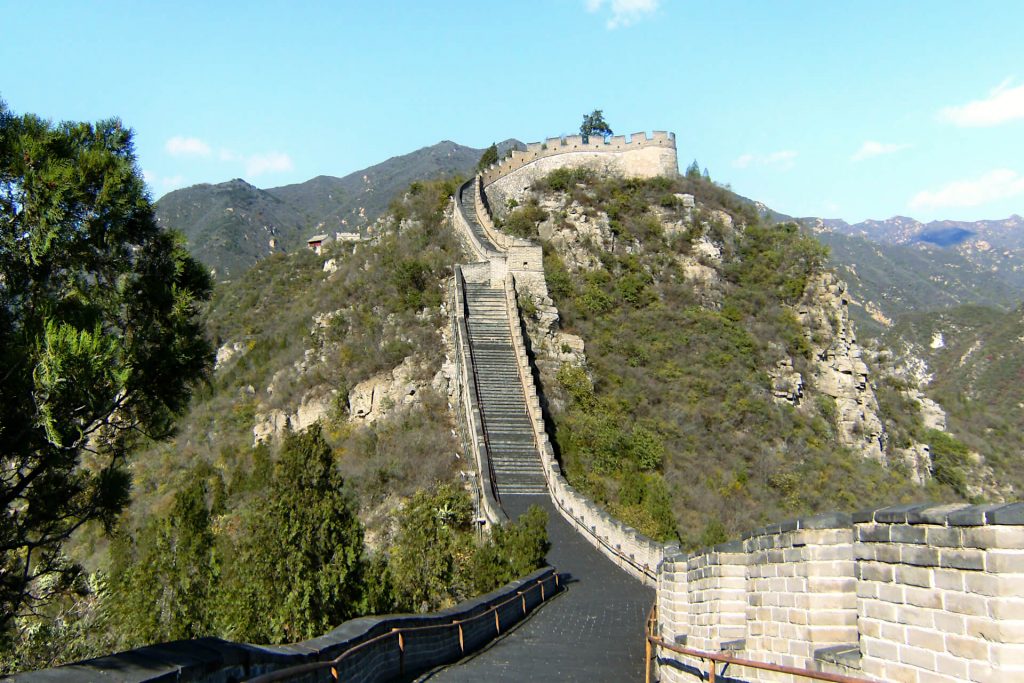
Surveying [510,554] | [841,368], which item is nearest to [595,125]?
[841,368]

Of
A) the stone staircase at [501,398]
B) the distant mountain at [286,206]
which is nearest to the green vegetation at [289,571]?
the stone staircase at [501,398]

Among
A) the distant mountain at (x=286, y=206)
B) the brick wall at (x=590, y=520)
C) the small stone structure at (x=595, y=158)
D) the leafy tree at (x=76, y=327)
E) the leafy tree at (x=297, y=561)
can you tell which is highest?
the distant mountain at (x=286, y=206)

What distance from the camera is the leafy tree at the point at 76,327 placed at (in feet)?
21.0

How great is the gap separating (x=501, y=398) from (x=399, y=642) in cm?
1885

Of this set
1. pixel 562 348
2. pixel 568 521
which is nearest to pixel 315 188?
pixel 562 348

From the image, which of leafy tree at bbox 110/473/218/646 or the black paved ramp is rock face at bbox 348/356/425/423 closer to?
the black paved ramp

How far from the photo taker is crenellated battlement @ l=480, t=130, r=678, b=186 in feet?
166

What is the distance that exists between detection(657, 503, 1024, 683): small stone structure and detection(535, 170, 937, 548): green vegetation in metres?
11.8

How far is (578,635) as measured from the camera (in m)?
12.9

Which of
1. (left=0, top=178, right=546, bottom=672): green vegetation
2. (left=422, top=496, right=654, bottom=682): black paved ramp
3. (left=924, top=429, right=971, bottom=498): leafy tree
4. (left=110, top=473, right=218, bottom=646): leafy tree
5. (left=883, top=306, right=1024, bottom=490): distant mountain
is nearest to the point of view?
(left=422, top=496, right=654, bottom=682): black paved ramp


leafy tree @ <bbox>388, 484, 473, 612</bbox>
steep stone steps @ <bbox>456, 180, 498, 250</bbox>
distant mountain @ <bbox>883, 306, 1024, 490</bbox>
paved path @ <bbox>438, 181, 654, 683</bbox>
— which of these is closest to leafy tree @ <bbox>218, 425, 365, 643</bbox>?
paved path @ <bbox>438, 181, 654, 683</bbox>

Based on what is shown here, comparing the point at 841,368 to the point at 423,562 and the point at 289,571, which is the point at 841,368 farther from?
the point at 289,571

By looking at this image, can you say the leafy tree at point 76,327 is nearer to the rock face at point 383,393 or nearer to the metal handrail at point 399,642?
the metal handrail at point 399,642

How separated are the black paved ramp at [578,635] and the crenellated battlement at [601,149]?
110ft
